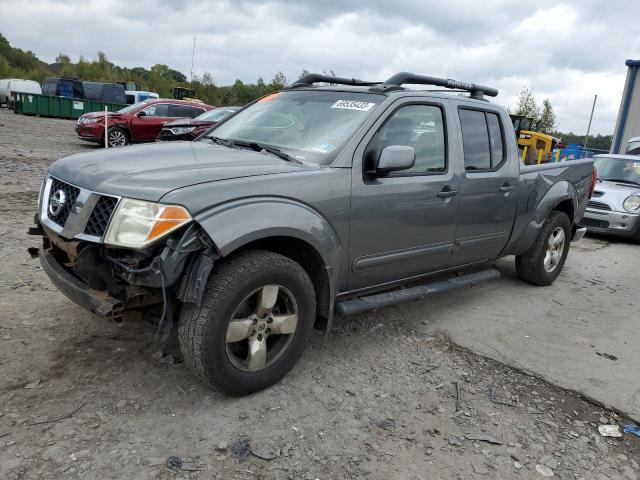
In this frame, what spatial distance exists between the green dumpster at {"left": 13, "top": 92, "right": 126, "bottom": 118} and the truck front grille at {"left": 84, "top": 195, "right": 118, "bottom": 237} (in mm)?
26983

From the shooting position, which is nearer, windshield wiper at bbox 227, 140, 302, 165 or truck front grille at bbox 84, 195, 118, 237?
truck front grille at bbox 84, 195, 118, 237

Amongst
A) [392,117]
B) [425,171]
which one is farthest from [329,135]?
[425,171]

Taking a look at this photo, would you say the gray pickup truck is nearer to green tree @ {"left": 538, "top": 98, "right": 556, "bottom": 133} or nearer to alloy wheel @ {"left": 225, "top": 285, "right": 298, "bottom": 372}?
alloy wheel @ {"left": 225, "top": 285, "right": 298, "bottom": 372}

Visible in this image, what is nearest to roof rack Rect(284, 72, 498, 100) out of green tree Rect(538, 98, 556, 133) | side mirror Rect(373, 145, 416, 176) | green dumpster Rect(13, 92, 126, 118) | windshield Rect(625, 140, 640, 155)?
side mirror Rect(373, 145, 416, 176)

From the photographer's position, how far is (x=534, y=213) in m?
5.00

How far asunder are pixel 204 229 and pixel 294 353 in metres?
1.02

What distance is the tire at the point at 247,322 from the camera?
2639mm

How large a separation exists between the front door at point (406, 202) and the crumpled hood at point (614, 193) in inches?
244

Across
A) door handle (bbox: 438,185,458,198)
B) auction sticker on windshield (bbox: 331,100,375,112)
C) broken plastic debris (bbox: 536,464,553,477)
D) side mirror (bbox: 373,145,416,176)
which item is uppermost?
auction sticker on windshield (bbox: 331,100,375,112)

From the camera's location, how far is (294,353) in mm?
3098

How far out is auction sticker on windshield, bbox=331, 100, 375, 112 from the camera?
3.53 meters

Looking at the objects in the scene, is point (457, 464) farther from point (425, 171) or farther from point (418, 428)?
point (425, 171)

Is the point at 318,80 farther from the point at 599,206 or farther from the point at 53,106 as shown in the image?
the point at 53,106

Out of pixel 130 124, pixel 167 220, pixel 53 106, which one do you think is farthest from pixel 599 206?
pixel 53 106
